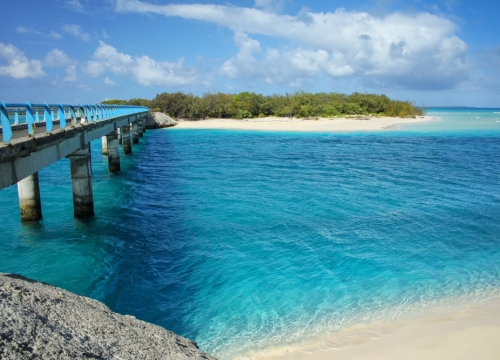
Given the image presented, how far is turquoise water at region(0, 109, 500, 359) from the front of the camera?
1031 centimetres

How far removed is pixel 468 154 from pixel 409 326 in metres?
35.8

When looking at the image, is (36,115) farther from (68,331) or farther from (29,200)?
(68,331)

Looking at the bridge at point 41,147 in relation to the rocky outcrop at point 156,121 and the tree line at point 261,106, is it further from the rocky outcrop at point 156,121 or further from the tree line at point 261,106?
the tree line at point 261,106

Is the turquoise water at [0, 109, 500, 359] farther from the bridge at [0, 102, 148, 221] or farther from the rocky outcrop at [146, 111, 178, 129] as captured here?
the rocky outcrop at [146, 111, 178, 129]

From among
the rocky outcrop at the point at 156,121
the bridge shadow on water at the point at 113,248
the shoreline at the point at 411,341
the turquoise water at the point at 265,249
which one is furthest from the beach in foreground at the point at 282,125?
the shoreline at the point at 411,341

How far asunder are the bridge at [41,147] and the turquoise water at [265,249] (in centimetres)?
113

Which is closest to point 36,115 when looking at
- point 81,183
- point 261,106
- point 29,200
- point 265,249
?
point 81,183

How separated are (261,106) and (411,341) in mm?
91607

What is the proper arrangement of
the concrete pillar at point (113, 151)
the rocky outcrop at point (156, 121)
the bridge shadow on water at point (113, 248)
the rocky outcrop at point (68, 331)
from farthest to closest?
the rocky outcrop at point (156, 121) → the concrete pillar at point (113, 151) → the bridge shadow on water at point (113, 248) → the rocky outcrop at point (68, 331)

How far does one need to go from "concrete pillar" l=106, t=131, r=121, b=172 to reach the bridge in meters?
2.73

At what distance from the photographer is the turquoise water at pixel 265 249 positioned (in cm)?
1031

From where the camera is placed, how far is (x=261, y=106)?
320ft

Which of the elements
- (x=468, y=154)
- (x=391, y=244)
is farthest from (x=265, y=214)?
(x=468, y=154)

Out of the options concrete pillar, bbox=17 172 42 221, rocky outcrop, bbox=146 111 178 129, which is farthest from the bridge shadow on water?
rocky outcrop, bbox=146 111 178 129
